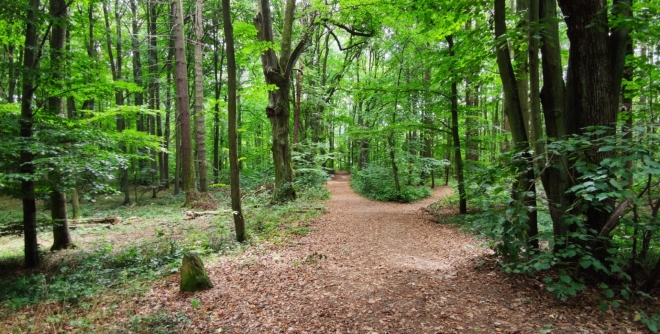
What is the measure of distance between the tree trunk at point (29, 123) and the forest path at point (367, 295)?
361cm

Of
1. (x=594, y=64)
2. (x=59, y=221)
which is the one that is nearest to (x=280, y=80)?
(x=59, y=221)

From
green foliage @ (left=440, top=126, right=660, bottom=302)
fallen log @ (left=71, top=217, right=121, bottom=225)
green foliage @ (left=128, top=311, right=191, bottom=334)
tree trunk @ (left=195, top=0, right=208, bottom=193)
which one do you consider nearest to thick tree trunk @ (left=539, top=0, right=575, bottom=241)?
green foliage @ (left=440, top=126, right=660, bottom=302)

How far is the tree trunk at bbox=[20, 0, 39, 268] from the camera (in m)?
5.70

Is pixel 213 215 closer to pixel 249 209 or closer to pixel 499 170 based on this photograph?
pixel 249 209

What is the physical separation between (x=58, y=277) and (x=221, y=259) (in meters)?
2.87

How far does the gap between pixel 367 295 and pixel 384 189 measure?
464 inches

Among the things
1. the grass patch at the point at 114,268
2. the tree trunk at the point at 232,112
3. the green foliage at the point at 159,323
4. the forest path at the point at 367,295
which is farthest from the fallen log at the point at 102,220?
the green foliage at the point at 159,323

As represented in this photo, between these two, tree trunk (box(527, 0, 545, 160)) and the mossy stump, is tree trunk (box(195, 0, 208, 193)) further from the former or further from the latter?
tree trunk (box(527, 0, 545, 160))

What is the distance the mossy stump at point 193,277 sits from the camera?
4840mm

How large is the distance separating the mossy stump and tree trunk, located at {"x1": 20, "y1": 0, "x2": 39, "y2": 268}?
11.4ft

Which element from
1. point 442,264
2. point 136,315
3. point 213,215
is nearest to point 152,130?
point 213,215

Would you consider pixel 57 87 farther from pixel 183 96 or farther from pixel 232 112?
pixel 183 96

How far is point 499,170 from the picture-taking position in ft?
12.4

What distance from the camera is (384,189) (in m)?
15.9
